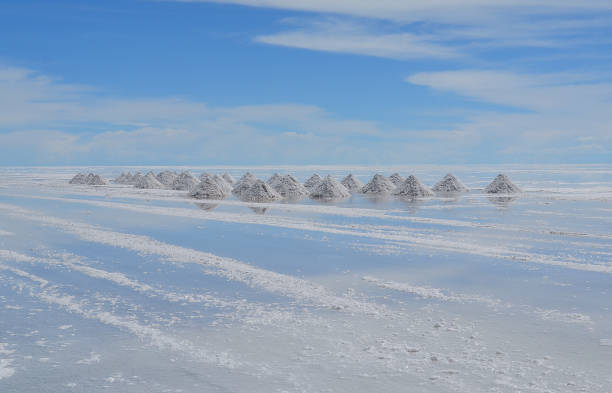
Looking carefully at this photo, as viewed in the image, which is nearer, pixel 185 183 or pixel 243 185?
pixel 243 185

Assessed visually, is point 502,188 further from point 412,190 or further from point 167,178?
point 167,178

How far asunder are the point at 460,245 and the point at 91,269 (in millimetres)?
8258

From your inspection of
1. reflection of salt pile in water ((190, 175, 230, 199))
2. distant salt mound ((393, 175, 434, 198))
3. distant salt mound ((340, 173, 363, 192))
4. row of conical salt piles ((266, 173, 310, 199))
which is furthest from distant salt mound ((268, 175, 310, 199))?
distant salt mound ((393, 175, 434, 198))

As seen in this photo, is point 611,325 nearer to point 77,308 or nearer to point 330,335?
point 330,335

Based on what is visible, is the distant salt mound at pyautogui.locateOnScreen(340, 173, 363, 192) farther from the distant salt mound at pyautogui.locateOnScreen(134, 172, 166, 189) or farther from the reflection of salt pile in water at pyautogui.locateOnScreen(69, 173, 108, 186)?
the reflection of salt pile in water at pyautogui.locateOnScreen(69, 173, 108, 186)

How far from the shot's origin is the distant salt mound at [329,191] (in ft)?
104

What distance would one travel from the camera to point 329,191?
31.8 metres

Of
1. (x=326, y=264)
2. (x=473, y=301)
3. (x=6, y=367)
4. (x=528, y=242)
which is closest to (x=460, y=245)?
(x=528, y=242)

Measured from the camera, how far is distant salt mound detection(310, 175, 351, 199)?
31.7m

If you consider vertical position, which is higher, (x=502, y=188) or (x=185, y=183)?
(x=502, y=188)

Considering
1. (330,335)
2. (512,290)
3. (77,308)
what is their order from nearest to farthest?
(330,335) → (77,308) → (512,290)

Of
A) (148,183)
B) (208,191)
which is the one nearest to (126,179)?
(148,183)

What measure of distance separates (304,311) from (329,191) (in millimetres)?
24672

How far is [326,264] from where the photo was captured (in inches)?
417
